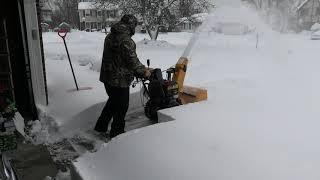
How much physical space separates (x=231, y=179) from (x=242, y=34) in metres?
23.4

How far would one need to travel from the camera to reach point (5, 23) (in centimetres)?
630

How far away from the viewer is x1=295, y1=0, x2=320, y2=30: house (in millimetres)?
49844

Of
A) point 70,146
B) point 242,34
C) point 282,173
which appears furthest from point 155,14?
point 282,173

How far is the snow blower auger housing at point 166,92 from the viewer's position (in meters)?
5.50

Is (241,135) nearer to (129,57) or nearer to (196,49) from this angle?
(129,57)

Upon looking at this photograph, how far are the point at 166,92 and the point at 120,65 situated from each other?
0.81m

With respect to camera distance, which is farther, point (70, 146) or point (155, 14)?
point (155, 14)

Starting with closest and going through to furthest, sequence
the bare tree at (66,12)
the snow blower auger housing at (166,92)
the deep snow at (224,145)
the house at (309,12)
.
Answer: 1. the deep snow at (224,145)
2. the snow blower auger housing at (166,92)
3. the house at (309,12)
4. the bare tree at (66,12)

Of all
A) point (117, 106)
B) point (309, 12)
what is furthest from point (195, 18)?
point (309, 12)

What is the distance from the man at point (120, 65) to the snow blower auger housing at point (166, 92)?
0.28 m

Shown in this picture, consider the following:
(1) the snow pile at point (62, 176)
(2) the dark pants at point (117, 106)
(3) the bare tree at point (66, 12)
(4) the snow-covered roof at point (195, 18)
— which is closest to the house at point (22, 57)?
(2) the dark pants at point (117, 106)

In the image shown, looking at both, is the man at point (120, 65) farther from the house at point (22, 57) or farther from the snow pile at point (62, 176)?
the house at point (22, 57)

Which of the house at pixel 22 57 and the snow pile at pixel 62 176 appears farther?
the house at pixel 22 57

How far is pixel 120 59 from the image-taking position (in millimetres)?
5051
